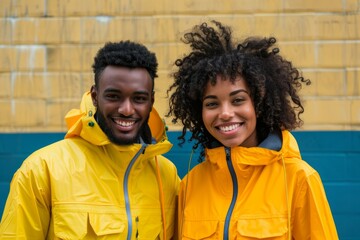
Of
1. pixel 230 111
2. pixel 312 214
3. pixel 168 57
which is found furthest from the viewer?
pixel 168 57

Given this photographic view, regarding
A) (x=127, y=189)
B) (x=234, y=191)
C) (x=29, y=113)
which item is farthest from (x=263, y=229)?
(x=29, y=113)

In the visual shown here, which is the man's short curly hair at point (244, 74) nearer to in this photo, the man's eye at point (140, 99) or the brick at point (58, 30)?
the man's eye at point (140, 99)

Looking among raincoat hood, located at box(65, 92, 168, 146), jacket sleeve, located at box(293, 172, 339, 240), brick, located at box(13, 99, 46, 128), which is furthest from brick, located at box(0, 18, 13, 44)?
jacket sleeve, located at box(293, 172, 339, 240)

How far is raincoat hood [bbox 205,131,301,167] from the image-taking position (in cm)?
267

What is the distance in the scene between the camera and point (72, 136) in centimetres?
290

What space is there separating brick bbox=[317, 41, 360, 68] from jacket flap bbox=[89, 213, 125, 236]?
2.05 meters

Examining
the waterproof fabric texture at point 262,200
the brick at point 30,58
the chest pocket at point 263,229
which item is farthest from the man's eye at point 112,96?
the brick at point 30,58

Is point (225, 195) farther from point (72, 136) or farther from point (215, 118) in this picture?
point (72, 136)

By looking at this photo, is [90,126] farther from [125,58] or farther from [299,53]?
[299,53]

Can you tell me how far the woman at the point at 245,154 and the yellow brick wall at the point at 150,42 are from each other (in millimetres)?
1082

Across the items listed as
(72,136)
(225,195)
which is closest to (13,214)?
(72,136)

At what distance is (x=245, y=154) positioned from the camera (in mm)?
2691

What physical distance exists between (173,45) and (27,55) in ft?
3.57

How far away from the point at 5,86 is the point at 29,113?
27cm
